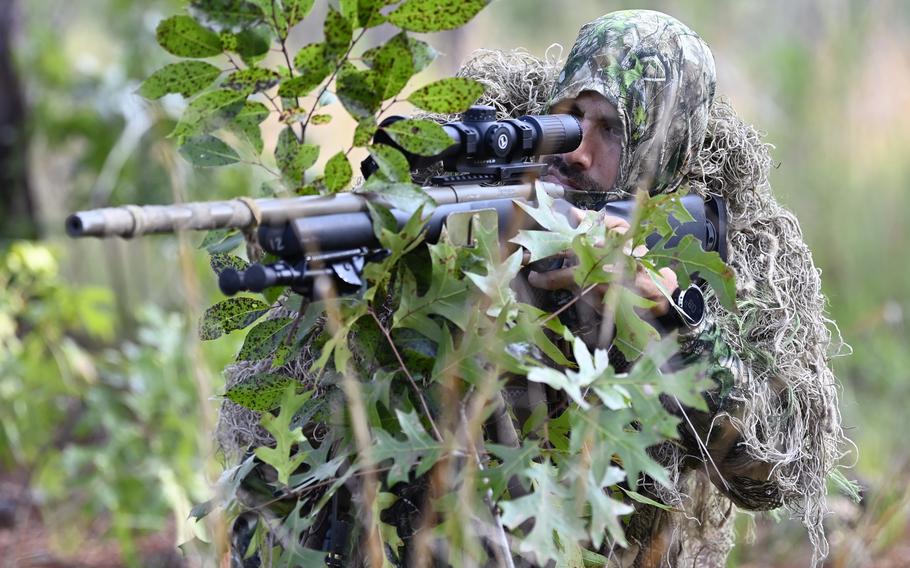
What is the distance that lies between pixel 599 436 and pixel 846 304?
19.4 ft

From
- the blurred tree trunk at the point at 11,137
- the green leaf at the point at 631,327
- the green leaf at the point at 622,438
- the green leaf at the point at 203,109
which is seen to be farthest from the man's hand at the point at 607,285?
the blurred tree trunk at the point at 11,137

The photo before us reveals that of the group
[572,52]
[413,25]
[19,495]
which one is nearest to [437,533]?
[413,25]

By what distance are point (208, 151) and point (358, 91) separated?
27cm

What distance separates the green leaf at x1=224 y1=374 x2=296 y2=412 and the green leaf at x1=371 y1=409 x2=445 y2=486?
12.3 inches

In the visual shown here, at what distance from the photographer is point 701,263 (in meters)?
1.94

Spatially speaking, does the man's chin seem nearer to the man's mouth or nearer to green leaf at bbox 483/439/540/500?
the man's mouth

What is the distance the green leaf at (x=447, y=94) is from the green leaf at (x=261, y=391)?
55 centimetres

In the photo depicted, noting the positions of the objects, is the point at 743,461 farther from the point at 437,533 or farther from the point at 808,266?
the point at 437,533

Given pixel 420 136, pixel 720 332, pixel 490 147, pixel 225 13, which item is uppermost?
pixel 225 13

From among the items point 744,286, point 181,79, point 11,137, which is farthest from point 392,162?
point 11,137

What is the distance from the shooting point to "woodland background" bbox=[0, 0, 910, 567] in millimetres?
4543

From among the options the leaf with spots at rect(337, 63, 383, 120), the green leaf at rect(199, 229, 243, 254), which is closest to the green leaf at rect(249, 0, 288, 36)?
the leaf with spots at rect(337, 63, 383, 120)

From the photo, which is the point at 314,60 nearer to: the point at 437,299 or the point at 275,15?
the point at 275,15

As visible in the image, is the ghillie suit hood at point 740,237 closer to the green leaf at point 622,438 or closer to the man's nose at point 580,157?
the man's nose at point 580,157
